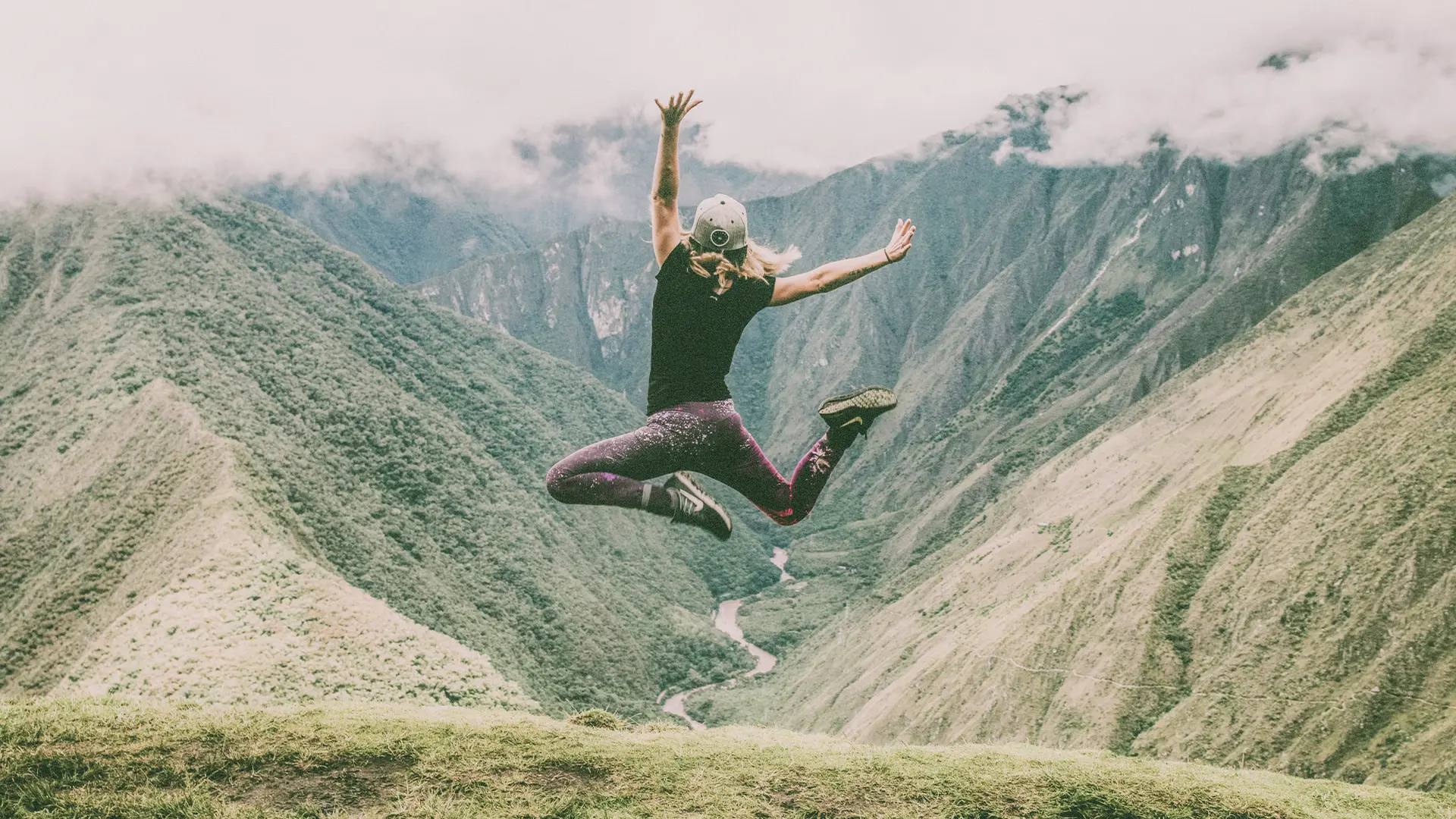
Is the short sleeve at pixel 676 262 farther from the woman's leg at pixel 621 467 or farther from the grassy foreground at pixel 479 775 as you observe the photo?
the grassy foreground at pixel 479 775

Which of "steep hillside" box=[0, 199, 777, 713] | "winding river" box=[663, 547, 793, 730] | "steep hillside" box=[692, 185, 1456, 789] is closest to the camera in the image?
"steep hillside" box=[692, 185, 1456, 789]

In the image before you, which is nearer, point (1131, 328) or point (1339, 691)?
point (1339, 691)

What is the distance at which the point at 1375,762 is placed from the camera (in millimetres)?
39781

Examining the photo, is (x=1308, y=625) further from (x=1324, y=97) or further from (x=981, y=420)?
(x=1324, y=97)

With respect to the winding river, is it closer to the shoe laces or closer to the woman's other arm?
the shoe laces

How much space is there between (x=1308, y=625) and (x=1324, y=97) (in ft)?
540

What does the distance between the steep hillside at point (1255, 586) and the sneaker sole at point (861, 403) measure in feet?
138

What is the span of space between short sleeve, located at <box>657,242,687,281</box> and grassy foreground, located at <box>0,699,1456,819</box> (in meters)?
5.12

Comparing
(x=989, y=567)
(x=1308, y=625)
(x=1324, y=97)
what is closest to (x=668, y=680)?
(x=989, y=567)

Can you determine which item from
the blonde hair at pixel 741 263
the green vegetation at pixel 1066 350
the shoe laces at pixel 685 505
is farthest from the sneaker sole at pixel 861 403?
the green vegetation at pixel 1066 350

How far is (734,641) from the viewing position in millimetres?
135375

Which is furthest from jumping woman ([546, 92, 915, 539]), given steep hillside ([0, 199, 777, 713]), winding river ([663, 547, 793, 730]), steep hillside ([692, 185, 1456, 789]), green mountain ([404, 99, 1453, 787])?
winding river ([663, 547, 793, 730])

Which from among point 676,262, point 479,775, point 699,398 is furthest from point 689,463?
point 479,775

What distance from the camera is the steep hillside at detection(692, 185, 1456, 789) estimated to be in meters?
44.6
